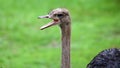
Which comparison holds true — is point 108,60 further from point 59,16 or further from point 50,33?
point 50,33

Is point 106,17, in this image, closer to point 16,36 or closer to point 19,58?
point 16,36

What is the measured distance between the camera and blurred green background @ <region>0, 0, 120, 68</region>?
12891mm

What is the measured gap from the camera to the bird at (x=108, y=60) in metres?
8.73

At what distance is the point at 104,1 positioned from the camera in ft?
61.6

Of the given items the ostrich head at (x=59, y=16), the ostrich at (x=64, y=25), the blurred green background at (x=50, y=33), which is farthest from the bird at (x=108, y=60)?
the blurred green background at (x=50, y=33)

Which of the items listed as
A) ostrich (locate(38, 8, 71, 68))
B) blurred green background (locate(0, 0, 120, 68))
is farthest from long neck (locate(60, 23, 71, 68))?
blurred green background (locate(0, 0, 120, 68))

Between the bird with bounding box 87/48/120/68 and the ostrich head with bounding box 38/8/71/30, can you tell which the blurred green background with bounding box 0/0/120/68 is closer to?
the bird with bounding box 87/48/120/68

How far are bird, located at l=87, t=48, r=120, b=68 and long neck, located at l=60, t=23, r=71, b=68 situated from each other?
71cm

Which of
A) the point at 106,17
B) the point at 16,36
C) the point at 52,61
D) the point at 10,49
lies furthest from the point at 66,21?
the point at 106,17

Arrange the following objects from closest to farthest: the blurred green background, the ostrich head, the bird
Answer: the ostrich head
the bird
the blurred green background

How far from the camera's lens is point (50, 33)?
15086 mm

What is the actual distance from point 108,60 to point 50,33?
6.36 m

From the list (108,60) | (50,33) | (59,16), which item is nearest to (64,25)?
(59,16)

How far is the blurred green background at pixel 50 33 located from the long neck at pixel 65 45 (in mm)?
3044
